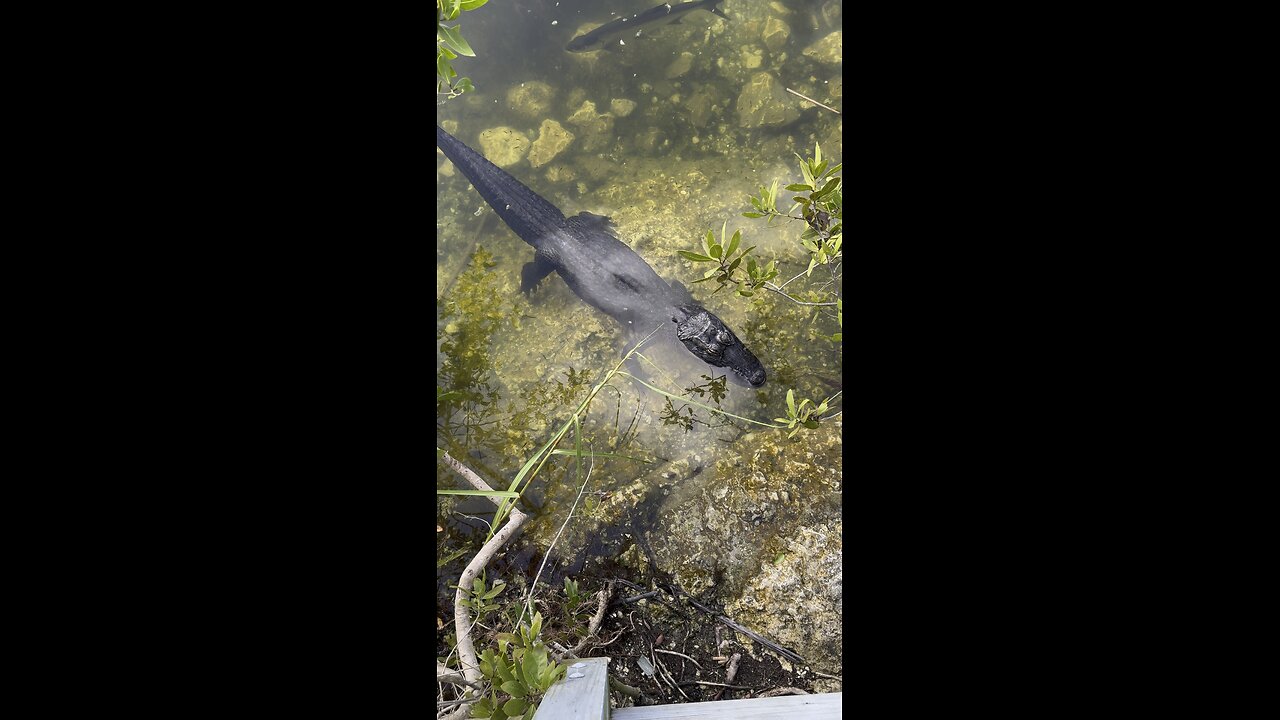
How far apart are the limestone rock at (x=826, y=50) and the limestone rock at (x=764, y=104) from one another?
25cm

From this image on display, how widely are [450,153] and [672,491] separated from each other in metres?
2.23

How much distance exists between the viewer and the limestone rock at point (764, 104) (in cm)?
326

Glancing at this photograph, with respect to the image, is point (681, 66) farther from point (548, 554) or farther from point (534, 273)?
point (548, 554)

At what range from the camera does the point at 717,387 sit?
9.97 feet

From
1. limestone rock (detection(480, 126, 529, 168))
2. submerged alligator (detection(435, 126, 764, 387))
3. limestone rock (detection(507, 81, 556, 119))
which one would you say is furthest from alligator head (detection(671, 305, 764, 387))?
limestone rock (detection(507, 81, 556, 119))

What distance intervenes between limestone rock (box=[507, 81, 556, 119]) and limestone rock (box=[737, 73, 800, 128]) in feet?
3.58

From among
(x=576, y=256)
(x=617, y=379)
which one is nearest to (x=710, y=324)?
(x=617, y=379)

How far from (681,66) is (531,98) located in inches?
34.5

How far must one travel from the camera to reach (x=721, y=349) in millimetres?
2998

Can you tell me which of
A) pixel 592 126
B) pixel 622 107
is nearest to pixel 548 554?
pixel 592 126

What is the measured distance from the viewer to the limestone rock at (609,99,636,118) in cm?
332

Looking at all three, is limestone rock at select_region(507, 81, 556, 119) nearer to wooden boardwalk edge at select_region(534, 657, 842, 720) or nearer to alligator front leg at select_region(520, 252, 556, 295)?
alligator front leg at select_region(520, 252, 556, 295)
